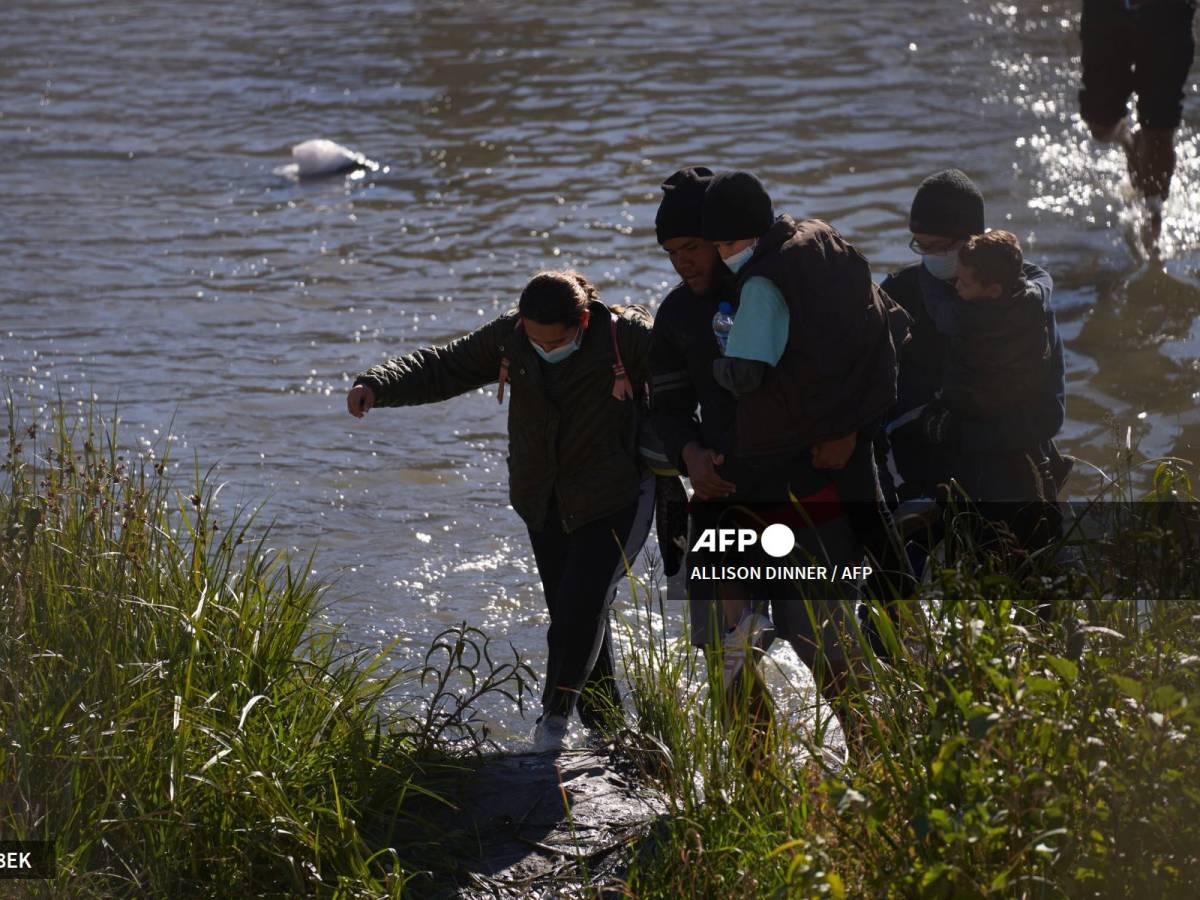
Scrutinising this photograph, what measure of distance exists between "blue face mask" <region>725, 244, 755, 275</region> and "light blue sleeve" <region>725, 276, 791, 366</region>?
0.14m

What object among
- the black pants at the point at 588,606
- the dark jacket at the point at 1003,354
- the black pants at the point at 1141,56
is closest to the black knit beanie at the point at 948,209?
the dark jacket at the point at 1003,354

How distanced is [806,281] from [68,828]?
2.40m

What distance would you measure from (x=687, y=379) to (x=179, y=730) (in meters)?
1.83

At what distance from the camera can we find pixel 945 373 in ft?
16.5

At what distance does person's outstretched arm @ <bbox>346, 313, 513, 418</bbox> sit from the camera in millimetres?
5352

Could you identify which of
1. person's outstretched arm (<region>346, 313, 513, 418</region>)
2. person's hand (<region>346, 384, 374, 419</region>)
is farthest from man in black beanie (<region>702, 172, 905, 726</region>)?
person's hand (<region>346, 384, 374, 419</region>)

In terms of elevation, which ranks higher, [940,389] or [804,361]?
[804,361]

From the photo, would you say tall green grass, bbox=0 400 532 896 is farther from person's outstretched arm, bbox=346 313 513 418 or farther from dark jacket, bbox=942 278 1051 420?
dark jacket, bbox=942 278 1051 420

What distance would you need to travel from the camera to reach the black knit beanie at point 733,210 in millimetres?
4555

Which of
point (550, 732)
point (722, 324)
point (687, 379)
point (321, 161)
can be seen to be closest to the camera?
point (722, 324)

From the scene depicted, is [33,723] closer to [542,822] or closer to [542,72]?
[542,822]

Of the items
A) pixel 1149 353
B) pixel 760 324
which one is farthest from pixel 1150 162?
pixel 760 324

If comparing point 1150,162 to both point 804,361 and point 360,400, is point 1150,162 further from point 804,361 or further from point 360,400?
point 360,400

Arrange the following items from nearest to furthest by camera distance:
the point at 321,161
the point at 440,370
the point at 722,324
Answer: the point at 722,324 < the point at 440,370 < the point at 321,161
